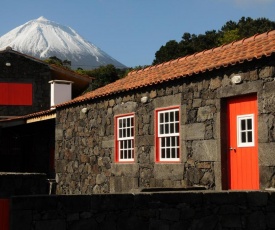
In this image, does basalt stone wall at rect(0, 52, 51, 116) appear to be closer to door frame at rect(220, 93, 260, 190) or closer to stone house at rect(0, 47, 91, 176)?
stone house at rect(0, 47, 91, 176)

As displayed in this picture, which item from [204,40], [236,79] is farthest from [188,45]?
[236,79]

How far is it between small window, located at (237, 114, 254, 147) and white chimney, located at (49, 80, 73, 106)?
1528cm

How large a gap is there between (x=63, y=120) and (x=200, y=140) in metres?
6.70

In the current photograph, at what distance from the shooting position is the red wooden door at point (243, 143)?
9398 mm

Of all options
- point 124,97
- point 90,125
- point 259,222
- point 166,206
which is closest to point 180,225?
point 166,206

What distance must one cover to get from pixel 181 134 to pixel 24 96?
15097 mm

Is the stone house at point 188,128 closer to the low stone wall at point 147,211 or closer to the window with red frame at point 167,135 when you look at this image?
the window with red frame at point 167,135

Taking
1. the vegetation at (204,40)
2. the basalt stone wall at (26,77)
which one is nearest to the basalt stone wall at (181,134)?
the basalt stone wall at (26,77)

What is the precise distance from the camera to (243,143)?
966 cm

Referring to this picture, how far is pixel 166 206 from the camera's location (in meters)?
6.57

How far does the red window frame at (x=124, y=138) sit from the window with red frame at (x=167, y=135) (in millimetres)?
1068

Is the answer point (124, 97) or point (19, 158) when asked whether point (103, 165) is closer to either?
point (124, 97)

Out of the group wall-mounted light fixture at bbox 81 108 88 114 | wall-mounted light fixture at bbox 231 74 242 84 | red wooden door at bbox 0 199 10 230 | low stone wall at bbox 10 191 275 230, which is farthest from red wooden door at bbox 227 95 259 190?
wall-mounted light fixture at bbox 81 108 88 114

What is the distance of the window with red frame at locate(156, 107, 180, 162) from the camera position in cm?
1120
